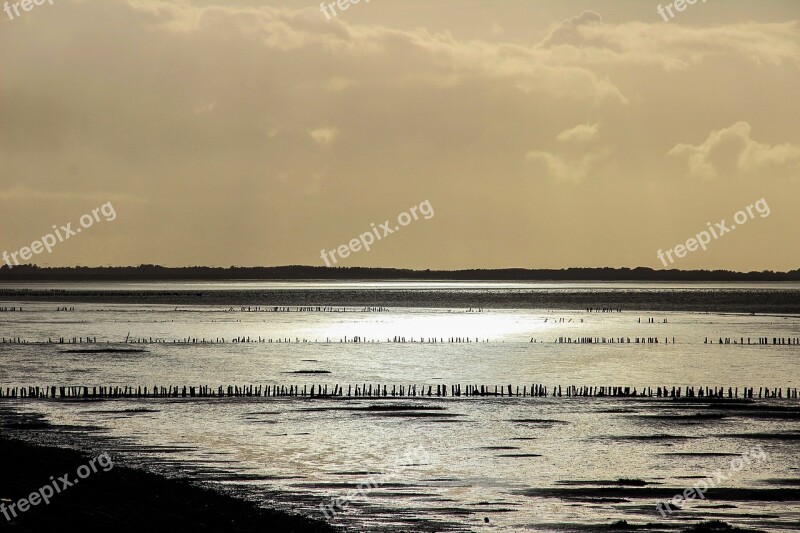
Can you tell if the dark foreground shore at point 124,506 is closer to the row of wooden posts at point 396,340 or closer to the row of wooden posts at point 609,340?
the row of wooden posts at point 396,340

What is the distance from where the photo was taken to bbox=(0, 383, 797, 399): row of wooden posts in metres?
71.9

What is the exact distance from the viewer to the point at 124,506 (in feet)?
100

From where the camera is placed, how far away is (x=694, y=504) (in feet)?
122

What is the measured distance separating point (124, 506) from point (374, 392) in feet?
151

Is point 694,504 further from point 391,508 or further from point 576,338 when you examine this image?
point 576,338

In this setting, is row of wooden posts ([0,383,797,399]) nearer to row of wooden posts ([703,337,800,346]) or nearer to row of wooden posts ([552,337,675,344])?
row of wooden posts ([703,337,800,346])

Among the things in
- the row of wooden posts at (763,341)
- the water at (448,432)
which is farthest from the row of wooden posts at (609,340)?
the water at (448,432)

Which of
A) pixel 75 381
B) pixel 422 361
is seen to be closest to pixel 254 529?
pixel 75 381

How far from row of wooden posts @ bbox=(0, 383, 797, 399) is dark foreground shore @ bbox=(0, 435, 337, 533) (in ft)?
114

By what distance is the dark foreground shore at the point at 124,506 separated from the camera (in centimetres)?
2802

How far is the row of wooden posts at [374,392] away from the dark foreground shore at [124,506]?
34717mm

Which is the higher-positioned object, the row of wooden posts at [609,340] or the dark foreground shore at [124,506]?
the row of wooden posts at [609,340]

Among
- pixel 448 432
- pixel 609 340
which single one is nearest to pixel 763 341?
pixel 609 340

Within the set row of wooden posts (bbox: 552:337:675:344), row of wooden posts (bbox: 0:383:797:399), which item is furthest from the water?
row of wooden posts (bbox: 552:337:675:344)
